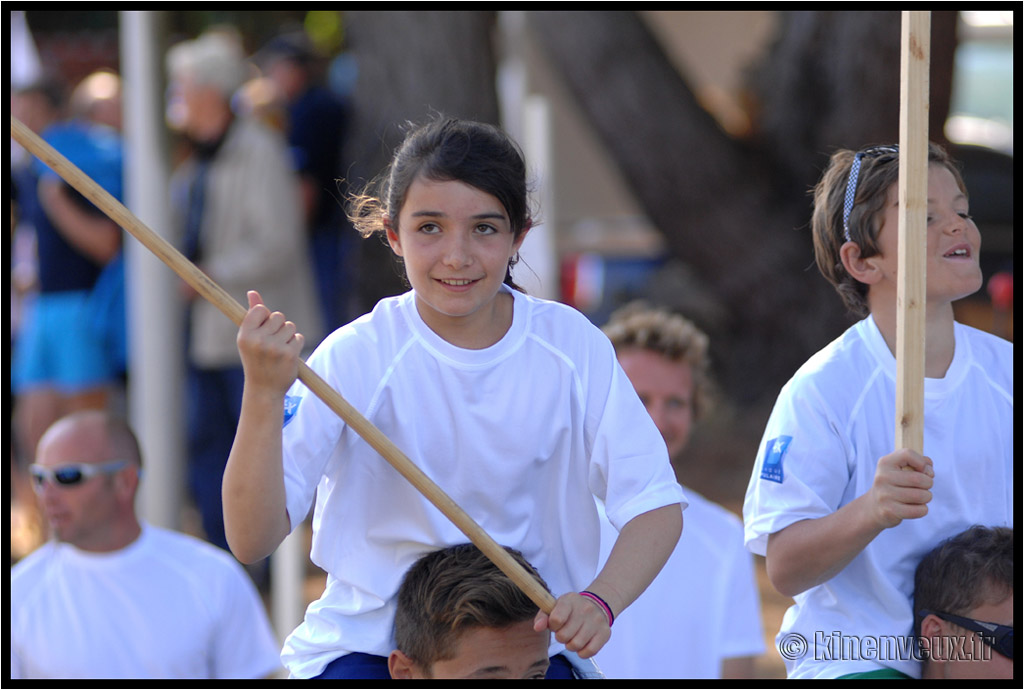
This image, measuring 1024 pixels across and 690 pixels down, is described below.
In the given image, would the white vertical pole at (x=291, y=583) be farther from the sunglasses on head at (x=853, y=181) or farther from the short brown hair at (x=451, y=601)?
the sunglasses on head at (x=853, y=181)

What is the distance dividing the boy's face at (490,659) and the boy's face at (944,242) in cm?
100

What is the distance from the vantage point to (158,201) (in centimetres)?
559

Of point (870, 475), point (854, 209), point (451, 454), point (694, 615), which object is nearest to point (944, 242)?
point (854, 209)

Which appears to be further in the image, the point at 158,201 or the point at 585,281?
the point at 585,281

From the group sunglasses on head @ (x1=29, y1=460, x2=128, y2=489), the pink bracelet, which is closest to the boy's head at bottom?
the pink bracelet

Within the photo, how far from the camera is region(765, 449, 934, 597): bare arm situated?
7.00ft

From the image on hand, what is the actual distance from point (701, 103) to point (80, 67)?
798 cm

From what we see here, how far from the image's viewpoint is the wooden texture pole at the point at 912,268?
2.18m

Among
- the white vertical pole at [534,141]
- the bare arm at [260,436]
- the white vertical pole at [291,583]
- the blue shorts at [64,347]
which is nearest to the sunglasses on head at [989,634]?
the bare arm at [260,436]

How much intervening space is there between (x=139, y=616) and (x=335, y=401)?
5.17 feet

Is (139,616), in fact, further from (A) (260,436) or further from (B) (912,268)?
(B) (912,268)

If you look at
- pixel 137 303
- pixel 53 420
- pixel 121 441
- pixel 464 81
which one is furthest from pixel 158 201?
pixel 121 441

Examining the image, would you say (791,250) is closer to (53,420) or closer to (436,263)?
(53,420)

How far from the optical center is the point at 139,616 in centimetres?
333
